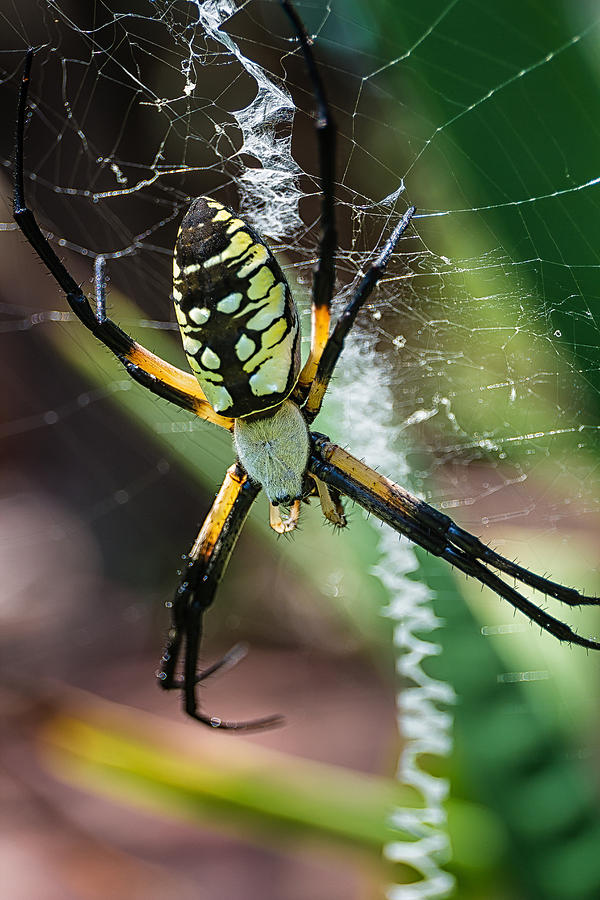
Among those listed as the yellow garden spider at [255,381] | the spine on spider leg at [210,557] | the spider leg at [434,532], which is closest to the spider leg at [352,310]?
the yellow garden spider at [255,381]

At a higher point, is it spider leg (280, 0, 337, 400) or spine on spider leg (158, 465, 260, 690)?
spider leg (280, 0, 337, 400)

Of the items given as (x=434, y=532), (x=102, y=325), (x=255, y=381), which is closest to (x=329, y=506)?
(x=434, y=532)

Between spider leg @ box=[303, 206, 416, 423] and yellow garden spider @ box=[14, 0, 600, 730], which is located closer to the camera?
yellow garden spider @ box=[14, 0, 600, 730]

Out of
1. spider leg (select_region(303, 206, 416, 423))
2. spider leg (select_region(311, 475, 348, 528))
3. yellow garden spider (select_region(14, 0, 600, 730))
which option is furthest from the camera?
spider leg (select_region(311, 475, 348, 528))

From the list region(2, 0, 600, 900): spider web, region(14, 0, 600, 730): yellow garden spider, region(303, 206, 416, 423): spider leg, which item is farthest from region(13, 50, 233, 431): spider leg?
region(2, 0, 600, 900): spider web

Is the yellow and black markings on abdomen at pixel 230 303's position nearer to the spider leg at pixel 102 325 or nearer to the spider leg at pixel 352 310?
the spider leg at pixel 352 310

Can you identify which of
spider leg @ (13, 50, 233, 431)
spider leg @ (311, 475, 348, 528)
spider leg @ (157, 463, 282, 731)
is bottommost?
spider leg @ (157, 463, 282, 731)

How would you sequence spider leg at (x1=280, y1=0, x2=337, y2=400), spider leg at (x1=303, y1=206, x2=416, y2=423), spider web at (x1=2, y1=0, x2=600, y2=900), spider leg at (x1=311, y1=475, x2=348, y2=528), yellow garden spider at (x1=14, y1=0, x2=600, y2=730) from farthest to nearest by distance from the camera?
spider leg at (x1=311, y1=475, x2=348, y2=528), spider web at (x1=2, y1=0, x2=600, y2=900), spider leg at (x1=303, y1=206, x2=416, y2=423), yellow garden spider at (x1=14, y1=0, x2=600, y2=730), spider leg at (x1=280, y1=0, x2=337, y2=400)

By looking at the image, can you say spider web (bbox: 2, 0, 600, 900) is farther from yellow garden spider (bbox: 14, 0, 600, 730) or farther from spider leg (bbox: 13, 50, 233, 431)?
spider leg (bbox: 13, 50, 233, 431)
